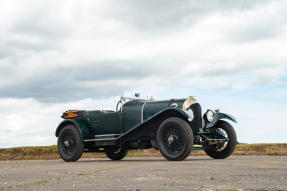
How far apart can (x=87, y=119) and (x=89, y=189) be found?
7653mm

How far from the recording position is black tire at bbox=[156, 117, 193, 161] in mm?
9078

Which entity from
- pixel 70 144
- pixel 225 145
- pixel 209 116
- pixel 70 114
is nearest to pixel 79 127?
pixel 70 144

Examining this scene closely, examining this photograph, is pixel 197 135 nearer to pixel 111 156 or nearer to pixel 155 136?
pixel 155 136

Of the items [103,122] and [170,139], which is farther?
[103,122]

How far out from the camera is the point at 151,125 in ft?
33.7

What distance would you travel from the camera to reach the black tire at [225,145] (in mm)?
10672

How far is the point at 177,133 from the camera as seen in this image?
9438mm

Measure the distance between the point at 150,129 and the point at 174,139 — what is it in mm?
1101

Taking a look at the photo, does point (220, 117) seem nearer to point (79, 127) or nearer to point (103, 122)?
point (103, 122)

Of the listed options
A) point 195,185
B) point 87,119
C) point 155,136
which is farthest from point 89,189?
point 87,119

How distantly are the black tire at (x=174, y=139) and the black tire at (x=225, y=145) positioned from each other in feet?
5.95

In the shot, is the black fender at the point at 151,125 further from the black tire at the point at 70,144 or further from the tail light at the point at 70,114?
the tail light at the point at 70,114

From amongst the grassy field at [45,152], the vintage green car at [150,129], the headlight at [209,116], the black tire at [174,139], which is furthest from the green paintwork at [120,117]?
the grassy field at [45,152]

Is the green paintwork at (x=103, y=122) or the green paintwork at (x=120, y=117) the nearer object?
the green paintwork at (x=120, y=117)
